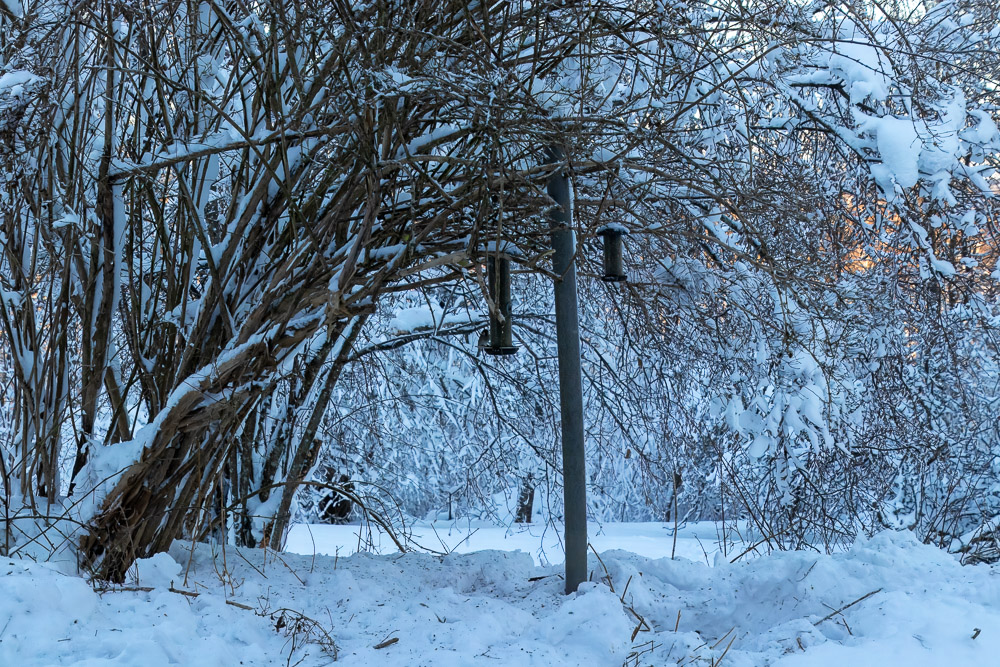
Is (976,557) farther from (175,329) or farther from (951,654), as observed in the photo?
(175,329)

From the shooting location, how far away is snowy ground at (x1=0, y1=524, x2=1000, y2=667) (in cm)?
290

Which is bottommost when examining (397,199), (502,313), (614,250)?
(502,313)

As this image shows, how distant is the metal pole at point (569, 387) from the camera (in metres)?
3.82

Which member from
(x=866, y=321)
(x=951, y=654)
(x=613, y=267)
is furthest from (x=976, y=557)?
(x=613, y=267)

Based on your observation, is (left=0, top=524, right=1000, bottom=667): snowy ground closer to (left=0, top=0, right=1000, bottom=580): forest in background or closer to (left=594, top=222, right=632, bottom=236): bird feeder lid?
(left=0, top=0, right=1000, bottom=580): forest in background

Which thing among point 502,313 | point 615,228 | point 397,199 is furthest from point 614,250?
point 397,199

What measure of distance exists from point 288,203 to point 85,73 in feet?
4.69

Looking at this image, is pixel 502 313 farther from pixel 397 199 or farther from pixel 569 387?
pixel 397 199

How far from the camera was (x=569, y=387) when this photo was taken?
12.7ft

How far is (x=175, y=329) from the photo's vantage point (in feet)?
13.1

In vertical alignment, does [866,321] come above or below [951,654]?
above

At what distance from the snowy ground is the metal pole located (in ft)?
0.55

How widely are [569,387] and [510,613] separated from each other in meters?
1.02

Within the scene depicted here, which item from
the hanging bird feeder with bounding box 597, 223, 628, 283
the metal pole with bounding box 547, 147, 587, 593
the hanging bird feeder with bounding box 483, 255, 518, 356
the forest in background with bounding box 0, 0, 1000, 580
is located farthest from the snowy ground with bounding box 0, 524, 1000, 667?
the hanging bird feeder with bounding box 597, 223, 628, 283
